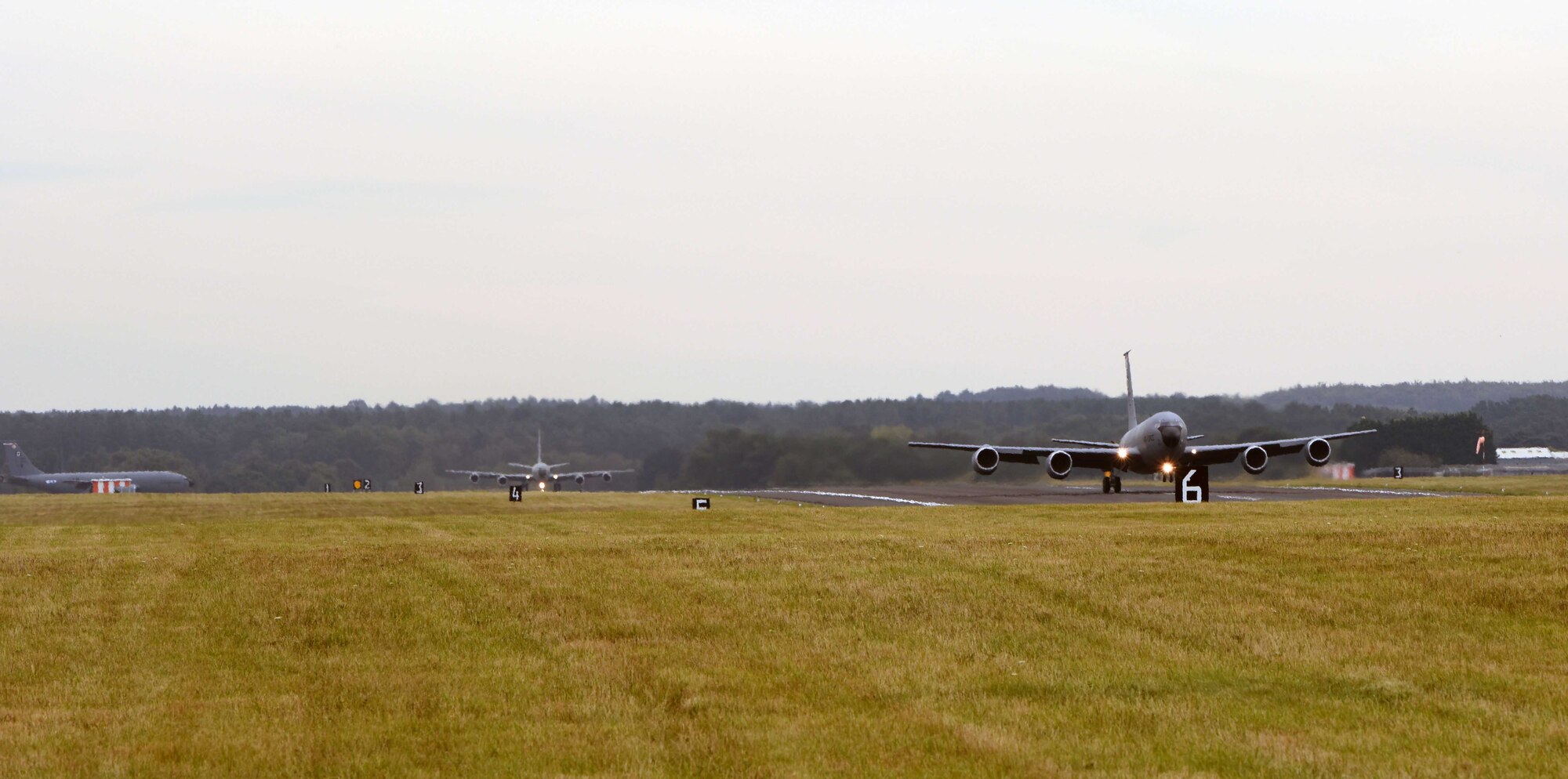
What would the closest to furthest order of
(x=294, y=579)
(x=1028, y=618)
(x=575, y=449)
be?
(x=1028, y=618)
(x=294, y=579)
(x=575, y=449)

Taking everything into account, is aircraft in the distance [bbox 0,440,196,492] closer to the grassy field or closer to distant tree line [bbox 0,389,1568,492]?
distant tree line [bbox 0,389,1568,492]

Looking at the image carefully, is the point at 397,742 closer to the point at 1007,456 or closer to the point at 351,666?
the point at 351,666

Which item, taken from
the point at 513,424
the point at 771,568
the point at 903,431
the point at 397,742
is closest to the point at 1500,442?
the point at 903,431

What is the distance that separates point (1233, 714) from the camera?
538 inches

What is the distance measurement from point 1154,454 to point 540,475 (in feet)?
270

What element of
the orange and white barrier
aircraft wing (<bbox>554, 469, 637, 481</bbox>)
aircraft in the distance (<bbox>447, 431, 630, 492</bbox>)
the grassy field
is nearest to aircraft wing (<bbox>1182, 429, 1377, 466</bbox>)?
the orange and white barrier

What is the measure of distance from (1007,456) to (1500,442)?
116376mm

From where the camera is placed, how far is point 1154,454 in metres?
69.8

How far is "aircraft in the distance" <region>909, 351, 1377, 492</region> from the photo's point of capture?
68.4 metres

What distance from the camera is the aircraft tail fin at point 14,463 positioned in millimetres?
149750

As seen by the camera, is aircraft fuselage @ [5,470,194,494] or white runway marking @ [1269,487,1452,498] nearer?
white runway marking @ [1269,487,1452,498]

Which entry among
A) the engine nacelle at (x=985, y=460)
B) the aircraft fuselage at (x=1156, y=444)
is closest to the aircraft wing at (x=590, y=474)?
the engine nacelle at (x=985, y=460)

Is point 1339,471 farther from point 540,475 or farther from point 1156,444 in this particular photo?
point 540,475

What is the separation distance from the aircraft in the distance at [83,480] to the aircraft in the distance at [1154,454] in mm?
95851
